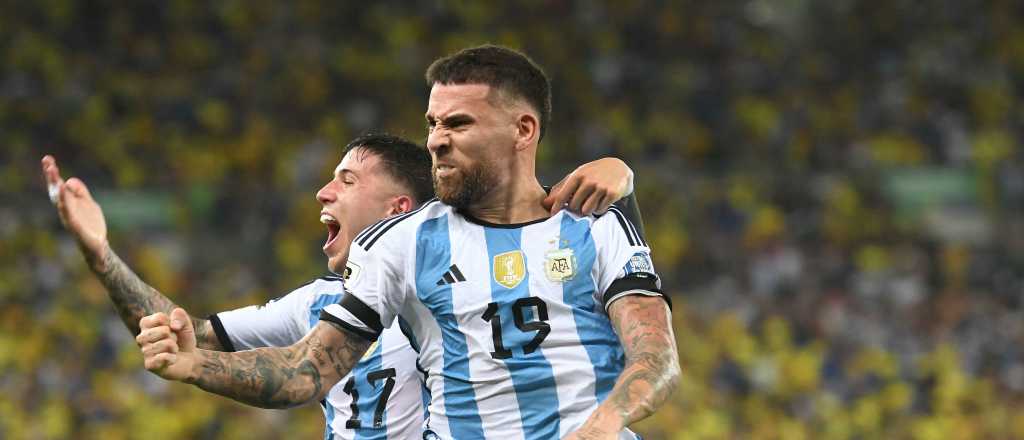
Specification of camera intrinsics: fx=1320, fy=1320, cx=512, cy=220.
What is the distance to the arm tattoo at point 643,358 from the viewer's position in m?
3.30

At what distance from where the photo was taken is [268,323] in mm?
4559

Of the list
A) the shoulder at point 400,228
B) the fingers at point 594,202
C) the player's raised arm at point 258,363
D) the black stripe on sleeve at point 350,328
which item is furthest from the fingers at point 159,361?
the fingers at point 594,202

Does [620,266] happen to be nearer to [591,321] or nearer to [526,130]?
[591,321]

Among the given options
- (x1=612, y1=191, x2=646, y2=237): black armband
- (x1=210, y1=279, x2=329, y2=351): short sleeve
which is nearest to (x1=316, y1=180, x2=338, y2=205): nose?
(x1=210, y1=279, x2=329, y2=351): short sleeve

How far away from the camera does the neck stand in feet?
12.1

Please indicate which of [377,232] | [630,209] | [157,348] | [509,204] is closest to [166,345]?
[157,348]

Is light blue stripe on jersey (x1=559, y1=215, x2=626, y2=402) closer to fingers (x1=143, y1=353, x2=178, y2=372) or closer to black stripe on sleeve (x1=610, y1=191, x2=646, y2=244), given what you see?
black stripe on sleeve (x1=610, y1=191, x2=646, y2=244)

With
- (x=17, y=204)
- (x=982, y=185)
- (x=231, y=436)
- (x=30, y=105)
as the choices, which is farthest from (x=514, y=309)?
(x=30, y=105)

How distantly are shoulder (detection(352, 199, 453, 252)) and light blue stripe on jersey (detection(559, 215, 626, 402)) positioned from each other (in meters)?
0.38

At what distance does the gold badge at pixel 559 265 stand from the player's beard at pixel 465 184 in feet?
0.87

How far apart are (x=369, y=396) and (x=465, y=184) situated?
0.97 metres

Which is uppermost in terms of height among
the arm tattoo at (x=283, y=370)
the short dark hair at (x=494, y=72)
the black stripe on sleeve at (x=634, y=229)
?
the short dark hair at (x=494, y=72)

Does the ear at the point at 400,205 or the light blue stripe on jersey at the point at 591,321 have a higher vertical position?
the ear at the point at 400,205

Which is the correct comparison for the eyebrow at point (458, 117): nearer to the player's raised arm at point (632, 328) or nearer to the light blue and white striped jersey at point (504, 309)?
the light blue and white striped jersey at point (504, 309)
